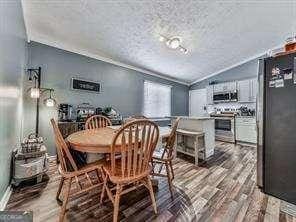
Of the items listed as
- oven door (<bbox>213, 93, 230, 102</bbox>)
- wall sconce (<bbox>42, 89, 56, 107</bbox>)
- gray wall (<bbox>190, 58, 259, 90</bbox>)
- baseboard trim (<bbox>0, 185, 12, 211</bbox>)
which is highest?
gray wall (<bbox>190, 58, 259, 90</bbox>)

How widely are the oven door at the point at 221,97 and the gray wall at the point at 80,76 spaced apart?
8.00 ft

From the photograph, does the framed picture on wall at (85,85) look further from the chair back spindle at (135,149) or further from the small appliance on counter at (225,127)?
the small appliance on counter at (225,127)

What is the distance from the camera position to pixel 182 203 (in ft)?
6.15

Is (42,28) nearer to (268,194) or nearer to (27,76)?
(27,76)

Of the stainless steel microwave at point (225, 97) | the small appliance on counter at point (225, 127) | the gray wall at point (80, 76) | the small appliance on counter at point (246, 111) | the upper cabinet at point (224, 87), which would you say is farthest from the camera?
the upper cabinet at point (224, 87)

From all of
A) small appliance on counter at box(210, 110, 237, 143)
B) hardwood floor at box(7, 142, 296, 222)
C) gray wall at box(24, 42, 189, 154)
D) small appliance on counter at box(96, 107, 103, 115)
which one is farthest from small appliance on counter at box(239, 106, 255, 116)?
small appliance on counter at box(96, 107, 103, 115)

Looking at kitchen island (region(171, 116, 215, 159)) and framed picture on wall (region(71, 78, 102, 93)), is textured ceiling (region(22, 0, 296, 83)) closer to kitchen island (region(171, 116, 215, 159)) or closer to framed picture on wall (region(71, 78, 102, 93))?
framed picture on wall (region(71, 78, 102, 93))

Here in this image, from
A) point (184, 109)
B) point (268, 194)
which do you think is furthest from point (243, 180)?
point (184, 109)

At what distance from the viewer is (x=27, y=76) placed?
325 cm

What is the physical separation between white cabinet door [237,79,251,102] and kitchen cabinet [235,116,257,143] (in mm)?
730

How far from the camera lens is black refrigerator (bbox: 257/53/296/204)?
1824 millimetres

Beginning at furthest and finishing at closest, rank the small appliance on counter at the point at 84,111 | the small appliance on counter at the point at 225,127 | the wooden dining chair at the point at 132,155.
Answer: the small appliance on counter at the point at 225,127 < the small appliance on counter at the point at 84,111 < the wooden dining chair at the point at 132,155

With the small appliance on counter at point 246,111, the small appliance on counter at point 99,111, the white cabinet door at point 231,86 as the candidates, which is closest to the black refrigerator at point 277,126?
the small appliance on counter at point 99,111

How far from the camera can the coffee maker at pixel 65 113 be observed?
347 cm
